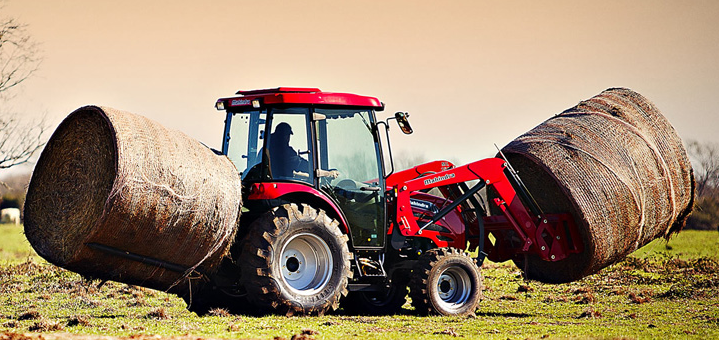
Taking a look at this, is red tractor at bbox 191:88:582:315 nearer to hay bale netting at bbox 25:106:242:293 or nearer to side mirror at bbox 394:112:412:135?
side mirror at bbox 394:112:412:135

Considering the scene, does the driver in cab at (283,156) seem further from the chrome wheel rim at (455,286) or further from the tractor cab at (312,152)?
the chrome wheel rim at (455,286)

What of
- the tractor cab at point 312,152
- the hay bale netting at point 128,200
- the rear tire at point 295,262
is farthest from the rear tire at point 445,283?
the hay bale netting at point 128,200

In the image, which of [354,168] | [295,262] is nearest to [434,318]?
[295,262]

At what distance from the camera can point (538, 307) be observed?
13.9 meters

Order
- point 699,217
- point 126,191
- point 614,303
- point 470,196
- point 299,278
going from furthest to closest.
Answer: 1. point 699,217
2. point 614,303
3. point 470,196
4. point 299,278
5. point 126,191

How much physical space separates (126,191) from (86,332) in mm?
1623

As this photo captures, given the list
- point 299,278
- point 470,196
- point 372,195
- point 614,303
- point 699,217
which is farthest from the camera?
point 699,217

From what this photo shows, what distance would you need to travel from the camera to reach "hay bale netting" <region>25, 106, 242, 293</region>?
31.1ft

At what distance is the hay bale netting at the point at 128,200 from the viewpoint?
9477 mm

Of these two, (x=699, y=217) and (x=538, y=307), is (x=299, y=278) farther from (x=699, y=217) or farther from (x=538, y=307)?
(x=699, y=217)

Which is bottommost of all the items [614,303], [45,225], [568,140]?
[614,303]

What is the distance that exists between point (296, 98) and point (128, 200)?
3157mm

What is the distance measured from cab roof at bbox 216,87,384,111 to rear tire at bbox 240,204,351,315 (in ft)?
4.84

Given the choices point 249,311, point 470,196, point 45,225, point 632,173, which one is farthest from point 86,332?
point 632,173
